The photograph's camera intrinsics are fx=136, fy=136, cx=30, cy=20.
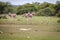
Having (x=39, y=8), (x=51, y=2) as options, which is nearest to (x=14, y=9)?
(x=39, y=8)

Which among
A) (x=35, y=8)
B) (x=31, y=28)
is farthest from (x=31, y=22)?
(x=35, y=8)

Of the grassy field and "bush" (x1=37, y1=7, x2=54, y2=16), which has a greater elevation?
"bush" (x1=37, y1=7, x2=54, y2=16)

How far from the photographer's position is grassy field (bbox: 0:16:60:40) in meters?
1.84

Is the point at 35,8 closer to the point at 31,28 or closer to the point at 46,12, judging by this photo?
the point at 46,12

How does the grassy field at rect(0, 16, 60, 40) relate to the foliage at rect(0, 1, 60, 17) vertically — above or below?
below

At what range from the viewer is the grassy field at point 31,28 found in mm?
1841

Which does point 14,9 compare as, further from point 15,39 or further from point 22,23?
point 15,39

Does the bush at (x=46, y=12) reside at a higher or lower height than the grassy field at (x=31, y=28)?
higher

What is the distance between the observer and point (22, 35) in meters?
1.85

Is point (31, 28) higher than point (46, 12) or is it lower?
lower

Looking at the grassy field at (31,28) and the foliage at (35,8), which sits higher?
the foliage at (35,8)

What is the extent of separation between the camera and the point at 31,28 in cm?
187

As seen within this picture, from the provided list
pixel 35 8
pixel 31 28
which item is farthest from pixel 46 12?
pixel 31 28

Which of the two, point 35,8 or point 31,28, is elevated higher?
point 35,8
